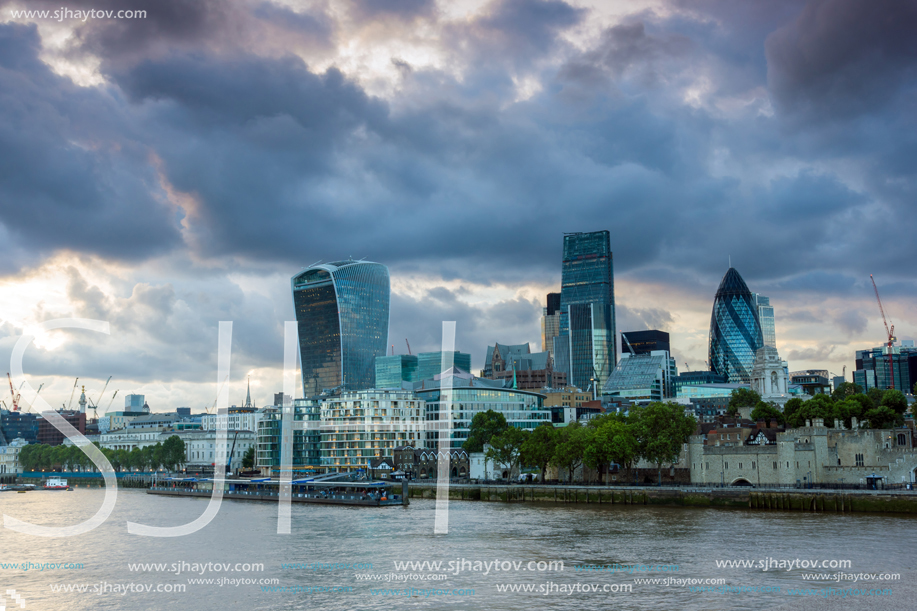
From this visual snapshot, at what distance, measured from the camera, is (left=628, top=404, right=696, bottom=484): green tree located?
105 meters

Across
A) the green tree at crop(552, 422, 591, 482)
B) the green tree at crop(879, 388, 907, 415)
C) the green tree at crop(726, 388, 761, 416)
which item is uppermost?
the green tree at crop(726, 388, 761, 416)

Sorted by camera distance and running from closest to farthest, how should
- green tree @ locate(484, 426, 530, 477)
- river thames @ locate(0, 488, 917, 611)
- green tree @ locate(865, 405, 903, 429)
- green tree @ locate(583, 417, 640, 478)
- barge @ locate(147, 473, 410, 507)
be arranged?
river thames @ locate(0, 488, 917, 611) → green tree @ locate(583, 417, 640, 478) → barge @ locate(147, 473, 410, 507) → green tree @ locate(865, 405, 903, 429) → green tree @ locate(484, 426, 530, 477)

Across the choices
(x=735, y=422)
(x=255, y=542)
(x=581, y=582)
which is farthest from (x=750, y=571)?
(x=735, y=422)

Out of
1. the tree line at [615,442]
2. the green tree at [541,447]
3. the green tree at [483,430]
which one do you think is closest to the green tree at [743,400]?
the tree line at [615,442]

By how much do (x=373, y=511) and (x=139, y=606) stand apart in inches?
2353

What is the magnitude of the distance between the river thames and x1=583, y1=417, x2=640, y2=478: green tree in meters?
23.7

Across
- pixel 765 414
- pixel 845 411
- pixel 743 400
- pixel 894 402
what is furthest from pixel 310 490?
pixel 894 402

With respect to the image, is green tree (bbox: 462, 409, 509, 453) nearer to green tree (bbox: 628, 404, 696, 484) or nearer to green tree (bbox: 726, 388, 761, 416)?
green tree (bbox: 726, 388, 761, 416)

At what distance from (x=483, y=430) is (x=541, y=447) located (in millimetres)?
32366

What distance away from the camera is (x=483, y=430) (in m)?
150

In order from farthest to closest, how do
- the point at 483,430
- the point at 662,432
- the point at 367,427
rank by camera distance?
1. the point at 367,427
2. the point at 483,430
3. the point at 662,432

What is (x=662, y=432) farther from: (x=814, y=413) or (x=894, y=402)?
(x=894, y=402)

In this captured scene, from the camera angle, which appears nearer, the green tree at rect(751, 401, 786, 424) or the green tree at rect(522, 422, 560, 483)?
the green tree at rect(522, 422, 560, 483)

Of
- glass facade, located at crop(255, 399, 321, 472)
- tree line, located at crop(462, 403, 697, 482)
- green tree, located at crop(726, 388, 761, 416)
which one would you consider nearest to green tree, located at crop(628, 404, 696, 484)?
tree line, located at crop(462, 403, 697, 482)
